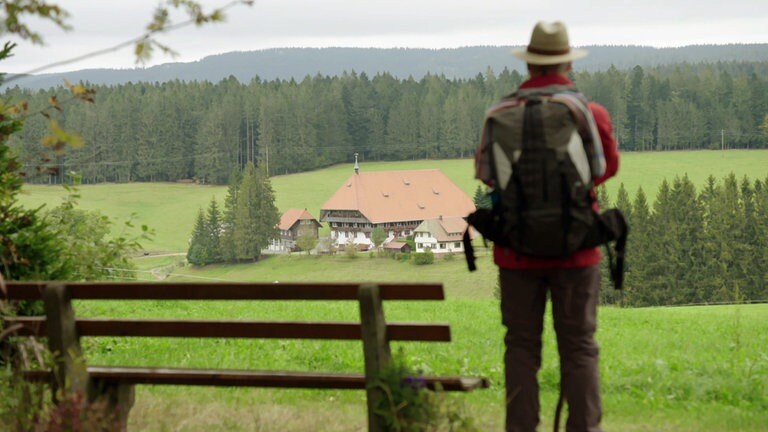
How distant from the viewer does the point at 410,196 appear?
161 meters

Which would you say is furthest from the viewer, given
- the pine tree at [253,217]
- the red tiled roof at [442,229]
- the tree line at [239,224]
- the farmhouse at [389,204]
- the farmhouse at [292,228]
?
the farmhouse at [389,204]

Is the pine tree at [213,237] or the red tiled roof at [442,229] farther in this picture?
the red tiled roof at [442,229]

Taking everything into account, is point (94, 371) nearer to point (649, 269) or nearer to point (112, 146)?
point (649, 269)

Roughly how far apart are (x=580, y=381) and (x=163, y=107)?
172 metres

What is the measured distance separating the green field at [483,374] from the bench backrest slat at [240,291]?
1.07 metres

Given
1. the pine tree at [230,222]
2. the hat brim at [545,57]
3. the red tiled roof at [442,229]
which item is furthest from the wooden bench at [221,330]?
the red tiled roof at [442,229]

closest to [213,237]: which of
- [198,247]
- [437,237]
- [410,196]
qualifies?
[198,247]

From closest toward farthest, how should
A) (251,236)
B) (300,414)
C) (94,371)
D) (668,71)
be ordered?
(94,371) → (300,414) → (251,236) → (668,71)

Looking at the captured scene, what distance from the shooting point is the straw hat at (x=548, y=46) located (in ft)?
13.9

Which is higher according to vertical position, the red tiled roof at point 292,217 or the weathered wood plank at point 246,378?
the weathered wood plank at point 246,378

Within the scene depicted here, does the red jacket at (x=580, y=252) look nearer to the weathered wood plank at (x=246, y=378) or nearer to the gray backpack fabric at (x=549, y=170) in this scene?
the gray backpack fabric at (x=549, y=170)

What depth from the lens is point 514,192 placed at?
13.5 ft

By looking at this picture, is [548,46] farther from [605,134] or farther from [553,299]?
[553,299]

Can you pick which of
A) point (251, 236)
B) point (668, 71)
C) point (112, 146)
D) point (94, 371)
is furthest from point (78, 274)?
point (668, 71)
